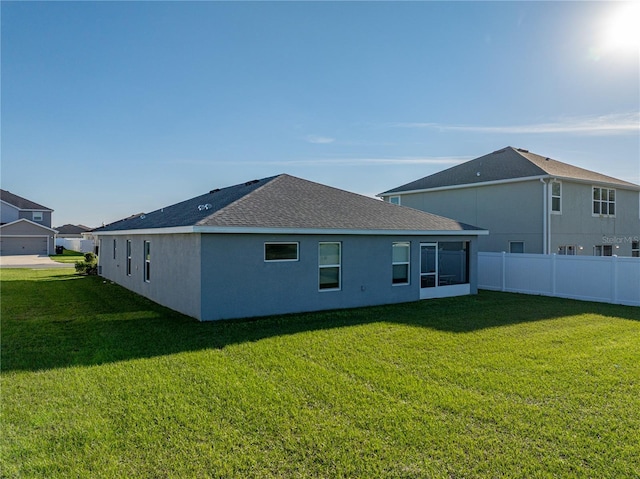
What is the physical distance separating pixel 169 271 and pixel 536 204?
16.0m

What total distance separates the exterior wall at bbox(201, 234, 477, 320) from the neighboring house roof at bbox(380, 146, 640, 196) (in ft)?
28.4

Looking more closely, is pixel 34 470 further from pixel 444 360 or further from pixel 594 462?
pixel 444 360

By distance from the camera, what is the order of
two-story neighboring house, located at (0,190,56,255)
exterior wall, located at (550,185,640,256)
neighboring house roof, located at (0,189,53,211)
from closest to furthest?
exterior wall, located at (550,185,640,256)
two-story neighboring house, located at (0,190,56,255)
neighboring house roof, located at (0,189,53,211)

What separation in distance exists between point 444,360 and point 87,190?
29.1m

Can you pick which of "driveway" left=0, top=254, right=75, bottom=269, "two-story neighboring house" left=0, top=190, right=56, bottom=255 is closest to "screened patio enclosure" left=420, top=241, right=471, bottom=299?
"driveway" left=0, top=254, right=75, bottom=269

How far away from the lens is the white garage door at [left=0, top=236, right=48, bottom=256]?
41675 millimetres

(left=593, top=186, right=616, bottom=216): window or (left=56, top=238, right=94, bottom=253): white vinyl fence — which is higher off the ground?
(left=593, top=186, right=616, bottom=216): window

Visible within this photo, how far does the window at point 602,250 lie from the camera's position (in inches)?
829

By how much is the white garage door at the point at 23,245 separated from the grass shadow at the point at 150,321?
3244cm

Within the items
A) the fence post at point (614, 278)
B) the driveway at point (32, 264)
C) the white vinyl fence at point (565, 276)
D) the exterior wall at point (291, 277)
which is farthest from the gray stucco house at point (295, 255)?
the driveway at point (32, 264)

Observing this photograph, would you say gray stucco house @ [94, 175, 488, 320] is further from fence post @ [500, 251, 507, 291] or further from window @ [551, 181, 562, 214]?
window @ [551, 181, 562, 214]

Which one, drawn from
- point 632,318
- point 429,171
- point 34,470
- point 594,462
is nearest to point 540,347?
point 594,462

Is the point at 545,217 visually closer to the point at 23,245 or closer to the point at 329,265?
the point at 329,265

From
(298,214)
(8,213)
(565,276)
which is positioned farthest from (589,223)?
(8,213)
